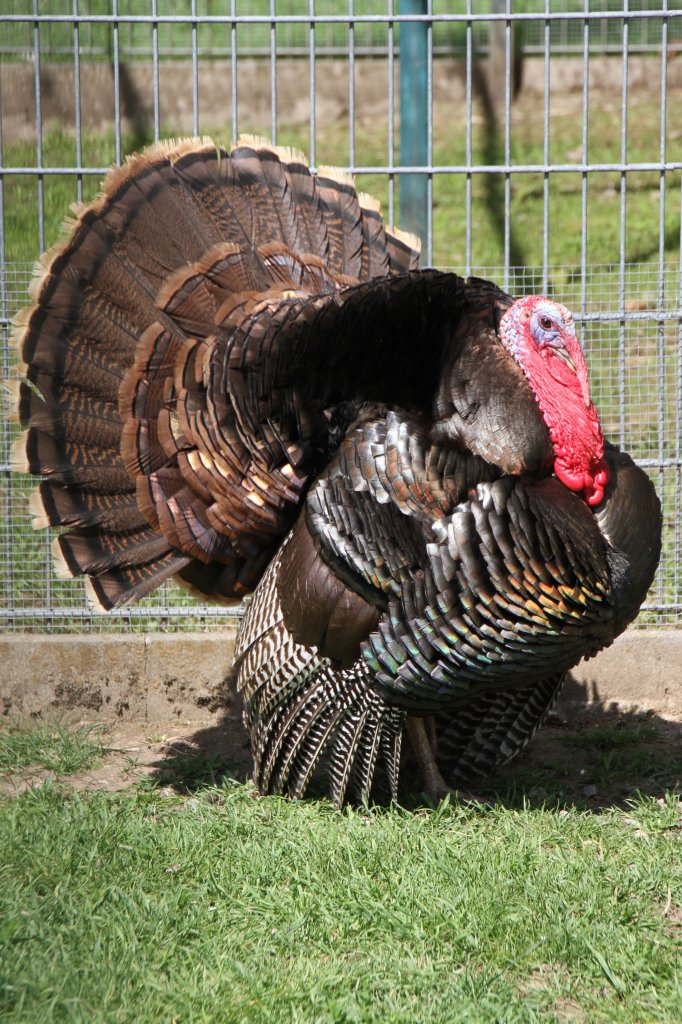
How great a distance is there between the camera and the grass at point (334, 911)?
2953mm

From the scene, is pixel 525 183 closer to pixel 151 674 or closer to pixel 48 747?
pixel 151 674

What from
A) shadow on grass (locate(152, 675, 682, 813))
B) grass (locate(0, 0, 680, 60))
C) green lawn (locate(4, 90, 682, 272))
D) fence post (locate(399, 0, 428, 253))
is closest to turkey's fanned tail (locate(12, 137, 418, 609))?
fence post (locate(399, 0, 428, 253))

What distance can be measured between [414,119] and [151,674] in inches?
102

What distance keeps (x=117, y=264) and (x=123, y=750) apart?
1.95 metres

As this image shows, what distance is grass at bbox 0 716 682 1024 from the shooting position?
295 cm

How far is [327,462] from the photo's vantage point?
4039mm

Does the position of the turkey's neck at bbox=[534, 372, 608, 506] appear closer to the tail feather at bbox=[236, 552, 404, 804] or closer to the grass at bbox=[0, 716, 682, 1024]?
the tail feather at bbox=[236, 552, 404, 804]

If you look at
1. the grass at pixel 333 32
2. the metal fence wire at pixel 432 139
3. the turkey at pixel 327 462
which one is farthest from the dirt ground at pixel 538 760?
the grass at pixel 333 32

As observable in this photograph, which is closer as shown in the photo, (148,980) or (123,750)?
(148,980)

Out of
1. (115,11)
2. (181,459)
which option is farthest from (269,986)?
(115,11)

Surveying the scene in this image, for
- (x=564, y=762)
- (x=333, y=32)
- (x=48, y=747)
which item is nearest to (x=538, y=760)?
(x=564, y=762)

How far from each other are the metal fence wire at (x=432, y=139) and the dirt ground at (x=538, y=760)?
1.51 ft

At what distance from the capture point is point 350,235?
4.48m

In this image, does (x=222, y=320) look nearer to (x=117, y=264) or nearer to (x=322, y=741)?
(x=117, y=264)
